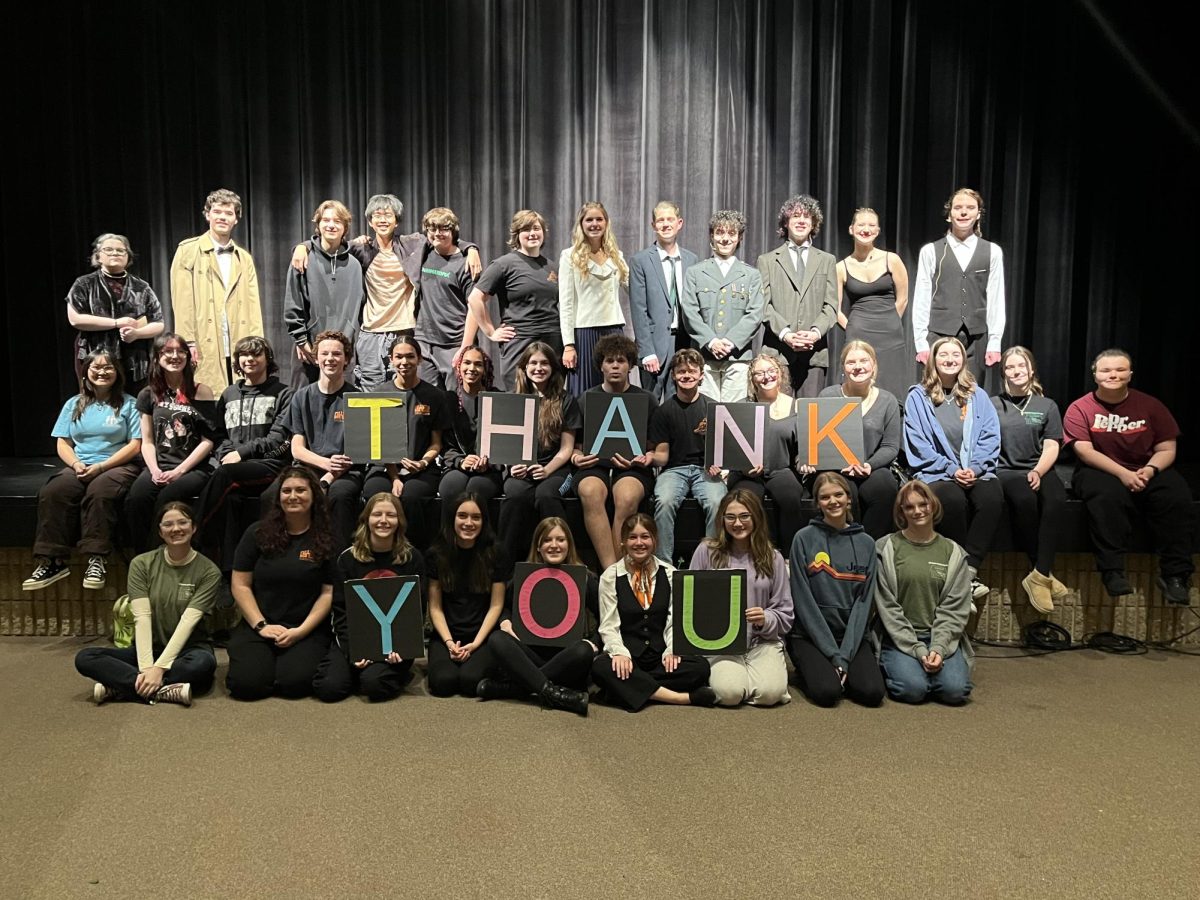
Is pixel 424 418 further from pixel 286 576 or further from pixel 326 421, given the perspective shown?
pixel 286 576

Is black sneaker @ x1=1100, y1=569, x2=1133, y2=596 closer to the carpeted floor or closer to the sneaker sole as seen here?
the carpeted floor

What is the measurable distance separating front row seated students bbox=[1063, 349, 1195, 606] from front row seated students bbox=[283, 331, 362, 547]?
3521 millimetres

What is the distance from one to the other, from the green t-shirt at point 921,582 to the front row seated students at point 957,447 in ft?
1.54

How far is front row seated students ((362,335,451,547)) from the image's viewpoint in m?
4.41

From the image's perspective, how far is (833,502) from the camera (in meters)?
3.91

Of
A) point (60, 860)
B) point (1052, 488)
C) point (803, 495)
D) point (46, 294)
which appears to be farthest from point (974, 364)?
point (46, 294)

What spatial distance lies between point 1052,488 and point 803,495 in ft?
3.87

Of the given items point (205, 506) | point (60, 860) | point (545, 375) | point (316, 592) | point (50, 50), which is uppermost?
point (50, 50)

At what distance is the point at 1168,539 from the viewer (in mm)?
4422

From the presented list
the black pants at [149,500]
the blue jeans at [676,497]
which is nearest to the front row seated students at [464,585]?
the blue jeans at [676,497]

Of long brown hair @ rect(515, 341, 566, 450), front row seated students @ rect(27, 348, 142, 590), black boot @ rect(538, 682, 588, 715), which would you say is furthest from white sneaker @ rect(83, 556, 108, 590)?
black boot @ rect(538, 682, 588, 715)

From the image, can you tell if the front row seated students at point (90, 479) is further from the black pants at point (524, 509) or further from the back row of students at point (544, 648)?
the black pants at point (524, 509)

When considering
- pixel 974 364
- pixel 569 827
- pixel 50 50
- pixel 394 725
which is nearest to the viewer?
pixel 569 827

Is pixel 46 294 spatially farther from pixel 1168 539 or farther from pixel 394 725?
pixel 1168 539
